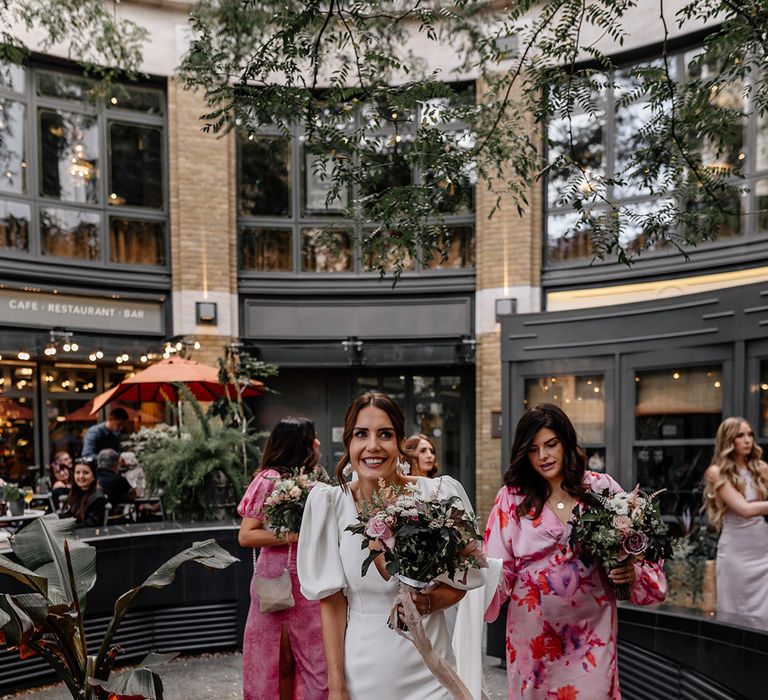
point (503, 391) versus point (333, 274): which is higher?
point (333, 274)

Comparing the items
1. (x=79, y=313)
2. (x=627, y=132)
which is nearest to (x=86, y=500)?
(x=79, y=313)

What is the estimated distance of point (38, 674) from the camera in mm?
5379

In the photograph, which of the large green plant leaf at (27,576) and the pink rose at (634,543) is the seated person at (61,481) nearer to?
the large green plant leaf at (27,576)

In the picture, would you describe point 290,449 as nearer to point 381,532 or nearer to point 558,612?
point 558,612

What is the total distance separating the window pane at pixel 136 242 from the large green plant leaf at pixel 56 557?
10029mm

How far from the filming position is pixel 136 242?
13.2m

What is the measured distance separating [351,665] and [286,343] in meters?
11.7

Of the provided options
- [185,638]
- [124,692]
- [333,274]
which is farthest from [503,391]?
[124,692]

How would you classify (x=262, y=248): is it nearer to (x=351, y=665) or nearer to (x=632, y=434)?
(x=632, y=434)

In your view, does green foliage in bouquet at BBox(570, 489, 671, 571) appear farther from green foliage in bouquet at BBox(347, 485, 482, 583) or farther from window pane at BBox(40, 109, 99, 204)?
window pane at BBox(40, 109, 99, 204)

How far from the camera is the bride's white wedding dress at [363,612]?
7.70 feet

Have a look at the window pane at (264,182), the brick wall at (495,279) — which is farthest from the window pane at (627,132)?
the window pane at (264,182)

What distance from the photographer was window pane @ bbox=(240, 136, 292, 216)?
45.8 ft

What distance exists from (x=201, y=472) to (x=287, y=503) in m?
3.71
